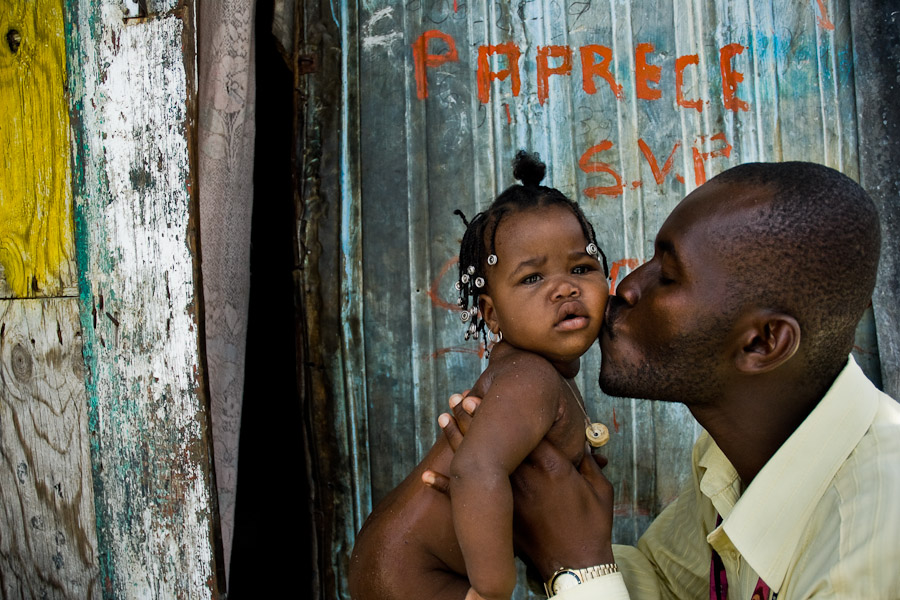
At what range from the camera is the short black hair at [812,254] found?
153 centimetres

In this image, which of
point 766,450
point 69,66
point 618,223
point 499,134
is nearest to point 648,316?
point 766,450

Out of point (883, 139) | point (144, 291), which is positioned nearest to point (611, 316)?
point (144, 291)

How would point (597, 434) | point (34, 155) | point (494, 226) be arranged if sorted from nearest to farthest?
point (597, 434), point (494, 226), point (34, 155)

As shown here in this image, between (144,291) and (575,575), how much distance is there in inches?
54.4

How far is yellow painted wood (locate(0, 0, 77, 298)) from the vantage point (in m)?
2.24

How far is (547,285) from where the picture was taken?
1.90 m

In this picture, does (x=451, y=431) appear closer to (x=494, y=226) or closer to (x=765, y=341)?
(x=494, y=226)

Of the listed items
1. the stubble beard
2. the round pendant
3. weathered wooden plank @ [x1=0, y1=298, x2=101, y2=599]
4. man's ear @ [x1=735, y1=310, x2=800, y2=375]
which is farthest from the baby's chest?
weathered wooden plank @ [x1=0, y1=298, x2=101, y2=599]

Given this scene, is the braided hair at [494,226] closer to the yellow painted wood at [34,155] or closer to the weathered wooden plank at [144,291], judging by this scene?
the weathered wooden plank at [144,291]

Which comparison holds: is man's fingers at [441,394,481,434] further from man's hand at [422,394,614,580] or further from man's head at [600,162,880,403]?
man's head at [600,162,880,403]

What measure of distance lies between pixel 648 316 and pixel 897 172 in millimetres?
1687

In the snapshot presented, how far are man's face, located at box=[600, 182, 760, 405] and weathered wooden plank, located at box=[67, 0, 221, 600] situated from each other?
1.17m

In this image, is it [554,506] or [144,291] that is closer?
[554,506]

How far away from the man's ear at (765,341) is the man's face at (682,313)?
0.13 ft
